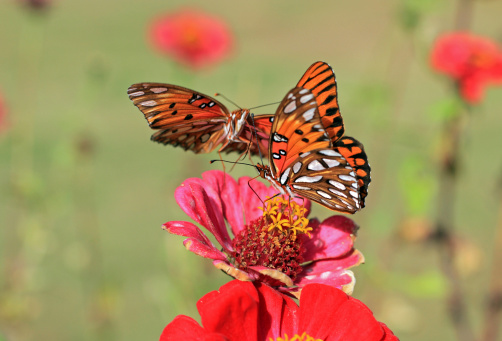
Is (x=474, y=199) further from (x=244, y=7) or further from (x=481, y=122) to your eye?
(x=244, y=7)

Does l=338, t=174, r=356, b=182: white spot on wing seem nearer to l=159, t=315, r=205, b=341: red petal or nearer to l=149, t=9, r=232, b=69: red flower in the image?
l=159, t=315, r=205, b=341: red petal

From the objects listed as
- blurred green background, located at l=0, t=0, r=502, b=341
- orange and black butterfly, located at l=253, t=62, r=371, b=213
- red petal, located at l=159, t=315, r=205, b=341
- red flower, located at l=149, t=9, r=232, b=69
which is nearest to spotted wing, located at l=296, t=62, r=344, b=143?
orange and black butterfly, located at l=253, t=62, r=371, b=213

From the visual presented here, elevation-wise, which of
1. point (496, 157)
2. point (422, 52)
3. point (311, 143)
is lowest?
point (496, 157)

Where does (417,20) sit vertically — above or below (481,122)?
Answer: above

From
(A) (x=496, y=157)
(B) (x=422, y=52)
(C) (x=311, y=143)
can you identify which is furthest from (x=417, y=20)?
(A) (x=496, y=157)

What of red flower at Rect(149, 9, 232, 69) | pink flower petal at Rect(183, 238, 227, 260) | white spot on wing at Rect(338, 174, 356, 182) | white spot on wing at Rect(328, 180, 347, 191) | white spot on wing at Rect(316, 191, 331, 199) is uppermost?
red flower at Rect(149, 9, 232, 69)

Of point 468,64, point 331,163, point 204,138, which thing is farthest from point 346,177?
point 468,64

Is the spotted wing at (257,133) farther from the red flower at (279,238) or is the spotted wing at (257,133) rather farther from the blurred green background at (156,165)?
the blurred green background at (156,165)

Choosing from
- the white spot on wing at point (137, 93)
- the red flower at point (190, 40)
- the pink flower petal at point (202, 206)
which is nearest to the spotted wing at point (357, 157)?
the pink flower petal at point (202, 206)
